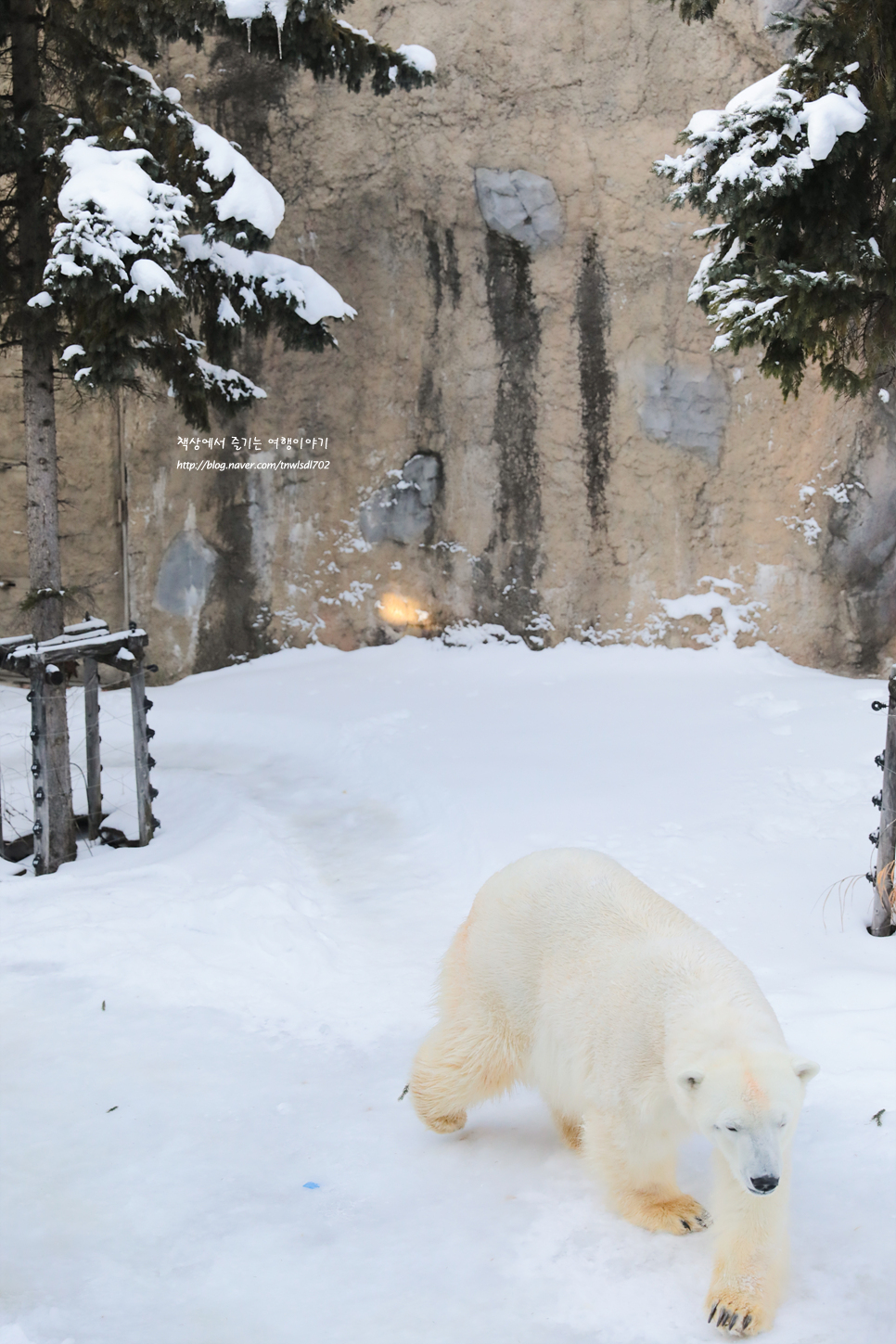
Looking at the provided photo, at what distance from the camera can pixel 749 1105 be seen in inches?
85.9

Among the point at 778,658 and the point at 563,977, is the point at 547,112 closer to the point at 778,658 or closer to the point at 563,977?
the point at 778,658

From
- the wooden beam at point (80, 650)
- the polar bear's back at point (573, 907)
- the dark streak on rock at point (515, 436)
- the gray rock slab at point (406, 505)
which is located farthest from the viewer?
the gray rock slab at point (406, 505)

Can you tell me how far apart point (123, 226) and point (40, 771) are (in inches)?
→ 120

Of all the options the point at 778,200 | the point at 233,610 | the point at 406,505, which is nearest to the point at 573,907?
the point at 778,200

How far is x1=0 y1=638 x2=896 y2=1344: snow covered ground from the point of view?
249cm

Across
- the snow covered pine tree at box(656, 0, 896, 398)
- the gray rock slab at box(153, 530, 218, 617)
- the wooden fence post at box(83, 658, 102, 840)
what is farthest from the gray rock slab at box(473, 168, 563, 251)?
the wooden fence post at box(83, 658, 102, 840)

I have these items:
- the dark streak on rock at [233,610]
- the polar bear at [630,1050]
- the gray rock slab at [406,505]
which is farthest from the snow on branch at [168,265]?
the polar bear at [630,1050]

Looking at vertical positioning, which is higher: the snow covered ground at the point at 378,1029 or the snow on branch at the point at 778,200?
the snow on branch at the point at 778,200

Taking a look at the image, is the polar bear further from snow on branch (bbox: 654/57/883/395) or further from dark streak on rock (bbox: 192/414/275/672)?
dark streak on rock (bbox: 192/414/275/672)

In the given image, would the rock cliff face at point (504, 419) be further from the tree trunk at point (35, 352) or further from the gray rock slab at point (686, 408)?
the tree trunk at point (35, 352)

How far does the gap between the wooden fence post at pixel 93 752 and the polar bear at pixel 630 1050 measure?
4050 mm

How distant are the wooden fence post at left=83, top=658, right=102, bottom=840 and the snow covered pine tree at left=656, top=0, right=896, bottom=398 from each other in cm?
428

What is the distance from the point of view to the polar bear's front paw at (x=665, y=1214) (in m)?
2.62

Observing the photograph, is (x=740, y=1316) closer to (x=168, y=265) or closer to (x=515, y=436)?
(x=168, y=265)
